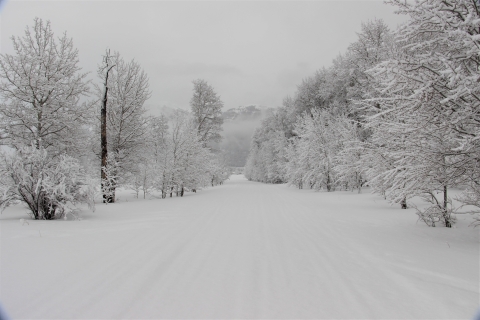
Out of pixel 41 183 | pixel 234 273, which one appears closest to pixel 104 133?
pixel 41 183

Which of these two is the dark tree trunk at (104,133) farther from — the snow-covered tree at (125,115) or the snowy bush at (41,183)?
the snowy bush at (41,183)

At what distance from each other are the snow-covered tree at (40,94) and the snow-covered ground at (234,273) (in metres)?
6.33

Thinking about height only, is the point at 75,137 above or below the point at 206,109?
below

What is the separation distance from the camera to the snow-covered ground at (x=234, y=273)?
94.3 inches

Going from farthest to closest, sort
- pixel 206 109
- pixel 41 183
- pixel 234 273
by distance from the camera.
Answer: pixel 206 109
pixel 41 183
pixel 234 273

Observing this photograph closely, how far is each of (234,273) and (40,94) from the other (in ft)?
37.7

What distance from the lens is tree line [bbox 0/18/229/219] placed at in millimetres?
6840

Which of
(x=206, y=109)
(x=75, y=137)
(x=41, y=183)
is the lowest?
(x=41, y=183)

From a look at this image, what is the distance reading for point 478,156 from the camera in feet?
13.8

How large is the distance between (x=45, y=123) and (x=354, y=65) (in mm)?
21680

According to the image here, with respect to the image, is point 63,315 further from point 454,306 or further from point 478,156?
point 478,156

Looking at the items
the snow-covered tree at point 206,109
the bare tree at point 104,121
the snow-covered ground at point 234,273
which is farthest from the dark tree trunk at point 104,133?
the snow-covered tree at point 206,109

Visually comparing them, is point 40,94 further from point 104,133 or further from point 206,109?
point 206,109

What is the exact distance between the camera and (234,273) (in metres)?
3.28
